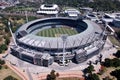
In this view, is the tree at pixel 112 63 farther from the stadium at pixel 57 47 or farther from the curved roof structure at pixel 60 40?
the curved roof structure at pixel 60 40

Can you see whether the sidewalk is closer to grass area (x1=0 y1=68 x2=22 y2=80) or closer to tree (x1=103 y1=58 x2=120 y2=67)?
grass area (x1=0 y1=68 x2=22 y2=80)

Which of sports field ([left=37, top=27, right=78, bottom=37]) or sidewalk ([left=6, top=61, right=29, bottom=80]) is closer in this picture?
sidewalk ([left=6, top=61, right=29, bottom=80])

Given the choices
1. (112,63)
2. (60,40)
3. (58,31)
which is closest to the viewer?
(112,63)

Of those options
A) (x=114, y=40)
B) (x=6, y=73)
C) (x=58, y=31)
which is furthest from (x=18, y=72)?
(x=114, y=40)

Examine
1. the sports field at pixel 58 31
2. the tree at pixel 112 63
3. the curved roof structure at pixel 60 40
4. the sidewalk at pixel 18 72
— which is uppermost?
the curved roof structure at pixel 60 40

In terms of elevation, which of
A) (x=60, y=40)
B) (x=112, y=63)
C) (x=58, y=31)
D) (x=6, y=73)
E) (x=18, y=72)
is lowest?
(x=18, y=72)

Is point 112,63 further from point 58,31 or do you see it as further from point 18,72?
point 58,31

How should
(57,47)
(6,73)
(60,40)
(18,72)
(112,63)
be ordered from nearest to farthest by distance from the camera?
1. (6,73)
2. (18,72)
3. (112,63)
4. (57,47)
5. (60,40)

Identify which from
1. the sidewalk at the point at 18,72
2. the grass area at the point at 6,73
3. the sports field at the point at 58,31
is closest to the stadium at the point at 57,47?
the sidewalk at the point at 18,72

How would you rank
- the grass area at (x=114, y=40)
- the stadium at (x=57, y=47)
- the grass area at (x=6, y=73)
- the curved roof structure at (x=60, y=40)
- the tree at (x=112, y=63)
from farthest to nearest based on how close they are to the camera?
the grass area at (x=114, y=40), the curved roof structure at (x=60, y=40), the stadium at (x=57, y=47), the tree at (x=112, y=63), the grass area at (x=6, y=73)

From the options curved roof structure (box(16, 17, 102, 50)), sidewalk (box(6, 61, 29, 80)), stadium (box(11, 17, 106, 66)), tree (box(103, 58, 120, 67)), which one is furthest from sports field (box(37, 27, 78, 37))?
tree (box(103, 58, 120, 67))

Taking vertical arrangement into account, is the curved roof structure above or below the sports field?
above

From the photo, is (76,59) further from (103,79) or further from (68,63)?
(103,79)

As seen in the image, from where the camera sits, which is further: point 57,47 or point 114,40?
point 114,40
